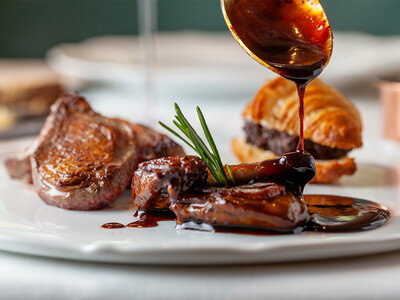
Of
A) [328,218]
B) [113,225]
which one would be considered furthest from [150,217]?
[328,218]

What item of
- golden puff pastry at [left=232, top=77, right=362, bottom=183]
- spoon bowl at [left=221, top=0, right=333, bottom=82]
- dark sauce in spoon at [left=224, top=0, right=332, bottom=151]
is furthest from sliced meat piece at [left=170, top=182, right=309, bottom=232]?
golden puff pastry at [left=232, top=77, right=362, bottom=183]

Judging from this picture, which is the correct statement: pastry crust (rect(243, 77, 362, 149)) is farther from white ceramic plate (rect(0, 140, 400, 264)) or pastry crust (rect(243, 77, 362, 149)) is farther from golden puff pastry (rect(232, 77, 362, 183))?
white ceramic plate (rect(0, 140, 400, 264))

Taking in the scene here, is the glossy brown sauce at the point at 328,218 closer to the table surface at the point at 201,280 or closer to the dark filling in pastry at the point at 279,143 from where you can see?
the table surface at the point at 201,280

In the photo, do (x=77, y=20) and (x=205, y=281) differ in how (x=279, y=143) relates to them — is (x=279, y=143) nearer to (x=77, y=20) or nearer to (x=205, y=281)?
(x=205, y=281)

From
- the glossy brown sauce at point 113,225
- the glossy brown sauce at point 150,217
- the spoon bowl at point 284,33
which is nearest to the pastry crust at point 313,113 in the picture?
the spoon bowl at point 284,33

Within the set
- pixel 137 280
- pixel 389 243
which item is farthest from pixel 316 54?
pixel 137 280

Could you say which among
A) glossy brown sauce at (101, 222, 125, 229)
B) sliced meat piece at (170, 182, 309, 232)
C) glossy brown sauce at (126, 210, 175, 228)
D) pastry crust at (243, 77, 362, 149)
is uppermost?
pastry crust at (243, 77, 362, 149)
